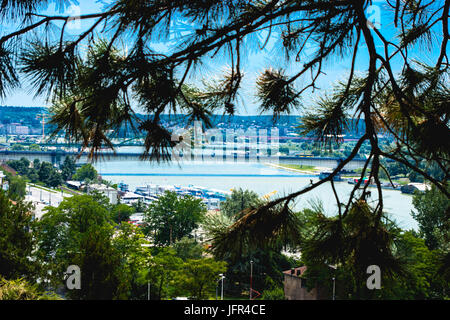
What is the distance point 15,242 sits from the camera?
24.7ft

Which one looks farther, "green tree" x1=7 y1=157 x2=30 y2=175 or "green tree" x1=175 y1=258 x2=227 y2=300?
"green tree" x1=7 y1=157 x2=30 y2=175

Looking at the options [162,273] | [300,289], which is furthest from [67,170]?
[300,289]

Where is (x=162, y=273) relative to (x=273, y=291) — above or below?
above

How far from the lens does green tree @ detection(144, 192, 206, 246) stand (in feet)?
51.6

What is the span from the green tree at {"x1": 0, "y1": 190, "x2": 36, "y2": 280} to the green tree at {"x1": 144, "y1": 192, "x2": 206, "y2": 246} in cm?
746

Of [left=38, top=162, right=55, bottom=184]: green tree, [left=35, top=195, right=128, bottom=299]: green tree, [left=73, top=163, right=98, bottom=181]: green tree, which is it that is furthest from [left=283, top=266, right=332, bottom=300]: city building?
[left=38, top=162, right=55, bottom=184]: green tree

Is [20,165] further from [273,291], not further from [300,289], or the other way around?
[300,289]

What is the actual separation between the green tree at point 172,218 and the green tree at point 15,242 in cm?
746

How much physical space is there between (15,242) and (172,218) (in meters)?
8.64

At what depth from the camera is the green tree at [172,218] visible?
51.6 ft

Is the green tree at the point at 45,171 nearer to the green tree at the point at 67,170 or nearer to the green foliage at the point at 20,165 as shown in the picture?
the green tree at the point at 67,170

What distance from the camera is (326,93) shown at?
1.37 m

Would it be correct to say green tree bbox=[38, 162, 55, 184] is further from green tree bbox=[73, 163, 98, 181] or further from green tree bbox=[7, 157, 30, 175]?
green tree bbox=[73, 163, 98, 181]
